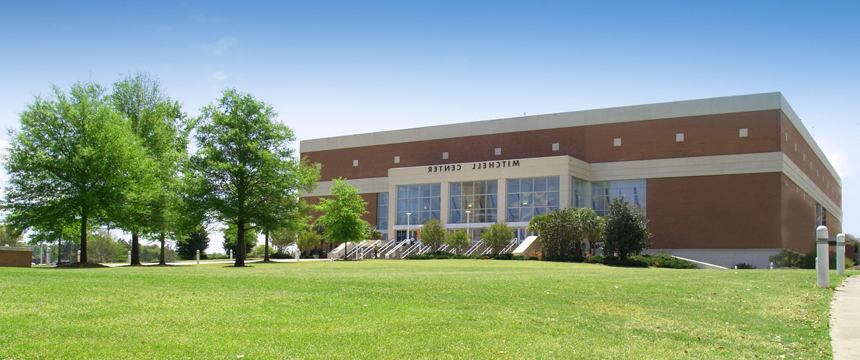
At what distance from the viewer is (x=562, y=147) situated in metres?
60.8

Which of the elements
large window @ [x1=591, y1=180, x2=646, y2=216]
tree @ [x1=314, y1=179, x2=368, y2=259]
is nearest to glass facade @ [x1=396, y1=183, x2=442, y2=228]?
tree @ [x1=314, y1=179, x2=368, y2=259]

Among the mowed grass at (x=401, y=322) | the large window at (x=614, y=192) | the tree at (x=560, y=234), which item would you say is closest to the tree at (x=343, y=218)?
the tree at (x=560, y=234)

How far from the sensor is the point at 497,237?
49.6 metres

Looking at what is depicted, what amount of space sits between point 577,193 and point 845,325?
49.6 meters

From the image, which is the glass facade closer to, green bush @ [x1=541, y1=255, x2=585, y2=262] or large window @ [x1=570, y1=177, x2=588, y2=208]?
large window @ [x1=570, y1=177, x2=588, y2=208]

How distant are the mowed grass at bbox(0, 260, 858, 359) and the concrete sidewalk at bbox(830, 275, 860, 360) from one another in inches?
6.2

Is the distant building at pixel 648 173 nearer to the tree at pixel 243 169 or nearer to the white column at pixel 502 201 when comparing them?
the white column at pixel 502 201

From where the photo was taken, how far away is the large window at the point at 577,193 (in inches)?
2217

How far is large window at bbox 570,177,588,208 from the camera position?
5632cm

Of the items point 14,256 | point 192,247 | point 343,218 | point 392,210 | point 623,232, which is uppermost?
point 392,210

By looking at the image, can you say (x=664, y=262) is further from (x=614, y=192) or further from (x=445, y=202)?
(x=445, y=202)

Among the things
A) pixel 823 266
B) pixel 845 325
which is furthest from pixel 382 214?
pixel 845 325

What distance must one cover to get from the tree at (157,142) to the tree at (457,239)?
72.6ft

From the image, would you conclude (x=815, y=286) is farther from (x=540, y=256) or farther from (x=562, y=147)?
(x=562, y=147)
